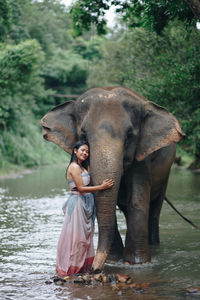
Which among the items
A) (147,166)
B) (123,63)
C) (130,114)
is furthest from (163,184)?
(123,63)

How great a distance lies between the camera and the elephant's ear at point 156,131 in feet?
24.0

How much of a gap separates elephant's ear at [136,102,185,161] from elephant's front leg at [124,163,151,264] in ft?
1.36

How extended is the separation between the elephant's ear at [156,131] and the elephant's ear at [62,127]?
0.98 meters

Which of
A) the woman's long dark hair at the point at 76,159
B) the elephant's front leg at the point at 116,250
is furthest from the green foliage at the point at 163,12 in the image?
the elephant's front leg at the point at 116,250

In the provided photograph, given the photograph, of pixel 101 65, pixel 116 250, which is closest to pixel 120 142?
pixel 116 250

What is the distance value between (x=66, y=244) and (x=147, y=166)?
1710mm

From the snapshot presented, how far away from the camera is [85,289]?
607 centimetres

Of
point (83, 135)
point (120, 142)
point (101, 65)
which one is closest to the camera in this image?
point (120, 142)

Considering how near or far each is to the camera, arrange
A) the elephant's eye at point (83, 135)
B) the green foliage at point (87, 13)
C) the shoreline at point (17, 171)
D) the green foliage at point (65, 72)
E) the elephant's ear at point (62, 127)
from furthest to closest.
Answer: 1. the green foliage at point (65, 72)
2. the shoreline at point (17, 171)
3. the green foliage at point (87, 13)
4. the elephant's ear at point (62, 127)
5. the elephant's eye at point (83, 135)

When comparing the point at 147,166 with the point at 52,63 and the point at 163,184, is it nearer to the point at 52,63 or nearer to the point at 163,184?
the point at 163,184

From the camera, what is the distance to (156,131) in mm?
7445

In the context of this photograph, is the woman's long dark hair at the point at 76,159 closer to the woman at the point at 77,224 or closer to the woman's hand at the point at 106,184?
the woman at the point at 77,224

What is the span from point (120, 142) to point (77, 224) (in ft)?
3.86

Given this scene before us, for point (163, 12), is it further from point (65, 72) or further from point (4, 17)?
point (65, 72)
